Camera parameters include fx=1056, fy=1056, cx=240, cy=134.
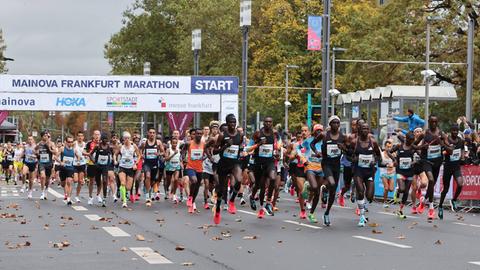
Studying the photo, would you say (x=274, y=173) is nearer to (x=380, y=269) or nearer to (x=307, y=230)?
(x=307, y=230)

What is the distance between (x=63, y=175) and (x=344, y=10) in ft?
153

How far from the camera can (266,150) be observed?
19.0 metres

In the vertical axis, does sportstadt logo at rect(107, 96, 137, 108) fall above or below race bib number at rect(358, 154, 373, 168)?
above

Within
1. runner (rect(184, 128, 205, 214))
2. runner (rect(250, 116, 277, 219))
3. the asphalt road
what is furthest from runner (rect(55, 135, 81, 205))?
runner (rect(250, 116, 277, 219))

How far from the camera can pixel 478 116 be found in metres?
55.1

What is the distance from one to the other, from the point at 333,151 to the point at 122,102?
28090 millimetres

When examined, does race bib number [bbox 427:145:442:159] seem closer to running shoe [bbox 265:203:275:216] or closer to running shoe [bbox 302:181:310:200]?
running shoe [bbox 302:181:310:200]

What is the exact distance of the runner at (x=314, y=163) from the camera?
18.1m

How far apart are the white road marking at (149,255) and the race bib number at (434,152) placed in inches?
319

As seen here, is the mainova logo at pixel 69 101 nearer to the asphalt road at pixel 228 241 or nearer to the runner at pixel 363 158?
the asphalt road at pixel 228 241

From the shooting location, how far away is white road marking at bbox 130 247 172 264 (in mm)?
11523

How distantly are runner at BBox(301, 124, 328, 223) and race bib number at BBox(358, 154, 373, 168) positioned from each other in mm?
670

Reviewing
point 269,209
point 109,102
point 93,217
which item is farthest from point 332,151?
point 109,102

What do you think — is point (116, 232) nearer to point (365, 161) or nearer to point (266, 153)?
A: point (266, 153)
